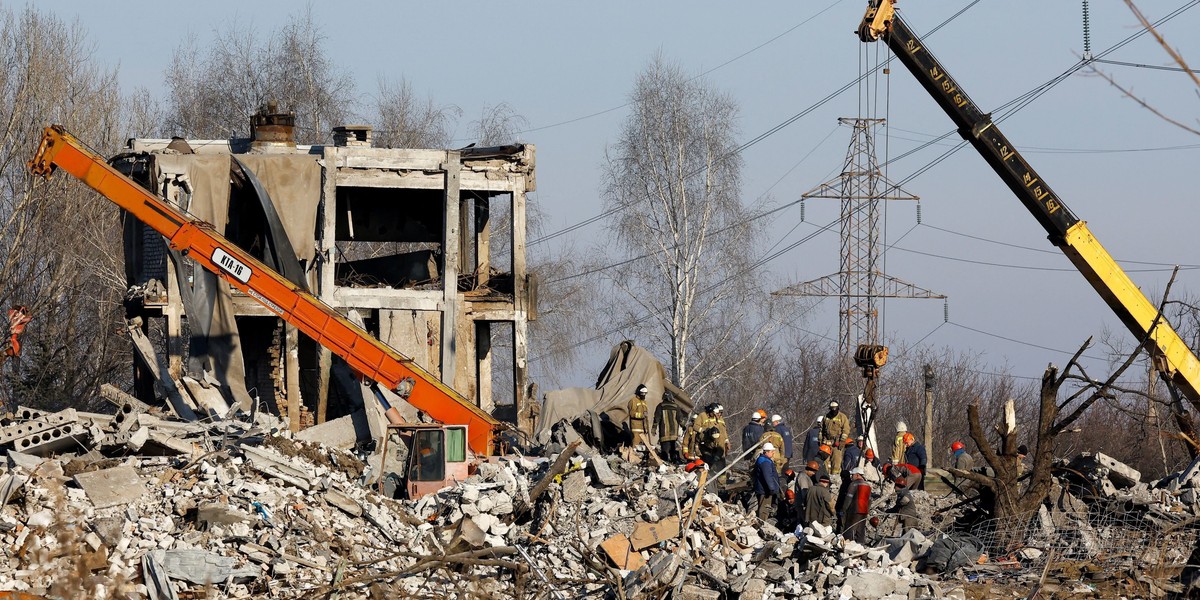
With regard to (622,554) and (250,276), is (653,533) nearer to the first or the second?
(622,554)

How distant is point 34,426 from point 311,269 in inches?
294

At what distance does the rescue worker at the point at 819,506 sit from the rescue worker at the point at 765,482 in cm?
75

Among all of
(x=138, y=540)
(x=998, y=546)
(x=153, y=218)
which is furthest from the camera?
(x=153, y=218)

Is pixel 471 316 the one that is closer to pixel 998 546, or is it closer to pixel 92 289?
pixel 998 546

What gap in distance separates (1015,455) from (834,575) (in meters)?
3.28

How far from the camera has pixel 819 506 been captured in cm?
1592

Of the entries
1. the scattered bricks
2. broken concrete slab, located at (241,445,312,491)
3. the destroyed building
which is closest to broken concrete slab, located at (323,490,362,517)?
broken concrete slab, located at (241,445,312,491)

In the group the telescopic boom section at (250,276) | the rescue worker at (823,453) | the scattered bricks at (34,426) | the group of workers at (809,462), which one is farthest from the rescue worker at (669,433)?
the scattered bricks at (34,426)

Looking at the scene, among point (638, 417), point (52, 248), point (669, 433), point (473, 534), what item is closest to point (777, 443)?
point (669, 433)

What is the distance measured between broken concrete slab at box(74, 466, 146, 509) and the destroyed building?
17.4 feet

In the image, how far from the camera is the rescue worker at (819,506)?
15.9 metres

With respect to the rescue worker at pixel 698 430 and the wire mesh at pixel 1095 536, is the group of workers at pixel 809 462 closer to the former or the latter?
the rescue worker at pixel 698 430

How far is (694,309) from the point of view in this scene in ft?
125

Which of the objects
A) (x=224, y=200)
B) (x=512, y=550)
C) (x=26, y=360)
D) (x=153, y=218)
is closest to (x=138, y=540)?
(x=512, y=550)
